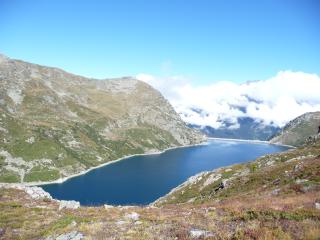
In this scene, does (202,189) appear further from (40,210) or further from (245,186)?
(40,210)

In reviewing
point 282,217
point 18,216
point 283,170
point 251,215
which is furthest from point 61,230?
point 283,170

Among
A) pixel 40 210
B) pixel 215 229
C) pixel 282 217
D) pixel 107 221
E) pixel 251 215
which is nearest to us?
pixel 215 229

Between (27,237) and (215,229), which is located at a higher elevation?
(215,229)

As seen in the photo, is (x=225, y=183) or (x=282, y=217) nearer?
(x=282, y=217)

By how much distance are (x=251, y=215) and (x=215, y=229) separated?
4291 millimetres

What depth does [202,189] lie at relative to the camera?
3656 inches

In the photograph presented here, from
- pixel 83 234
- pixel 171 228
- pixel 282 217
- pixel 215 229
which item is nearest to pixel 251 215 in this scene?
pixel 282 217

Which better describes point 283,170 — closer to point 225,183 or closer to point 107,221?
point 225,183

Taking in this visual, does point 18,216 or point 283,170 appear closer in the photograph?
point 18,216

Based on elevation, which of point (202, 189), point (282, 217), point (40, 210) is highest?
point (282, 217)

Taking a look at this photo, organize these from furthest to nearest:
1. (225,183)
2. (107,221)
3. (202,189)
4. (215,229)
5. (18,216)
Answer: (202,189) → (225,183) → (18,216) → (107,221) → (215,229)

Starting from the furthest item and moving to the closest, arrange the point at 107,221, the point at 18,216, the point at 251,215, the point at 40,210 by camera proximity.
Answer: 1. the point at 40,210
2. the point at 18,216
3. the point at 107,221
4. the point at 251,215

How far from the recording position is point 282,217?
2206 centimetres

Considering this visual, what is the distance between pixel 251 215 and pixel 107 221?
12.5 metres
